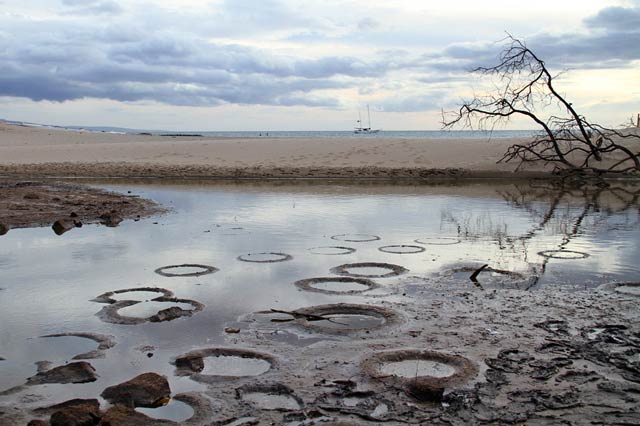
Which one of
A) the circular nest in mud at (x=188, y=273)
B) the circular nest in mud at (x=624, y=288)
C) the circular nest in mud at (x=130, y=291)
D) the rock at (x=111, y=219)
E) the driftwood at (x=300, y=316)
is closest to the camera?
the driftwood at (x=300, y=316)

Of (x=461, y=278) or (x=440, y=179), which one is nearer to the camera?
(x=461, y=278)

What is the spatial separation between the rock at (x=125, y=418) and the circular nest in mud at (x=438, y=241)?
6.81m

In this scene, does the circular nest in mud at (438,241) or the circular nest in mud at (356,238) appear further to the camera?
the circular nest in mud at (356,238)

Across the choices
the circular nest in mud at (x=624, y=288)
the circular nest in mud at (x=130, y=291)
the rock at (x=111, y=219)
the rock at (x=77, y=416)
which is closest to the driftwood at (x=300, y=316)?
the circular nest in mud at (x=130, y=291)

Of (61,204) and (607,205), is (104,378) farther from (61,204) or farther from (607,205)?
(607,205)

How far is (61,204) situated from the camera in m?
15.3

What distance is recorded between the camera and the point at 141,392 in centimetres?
464

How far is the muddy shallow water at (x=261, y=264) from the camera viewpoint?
5.87 m

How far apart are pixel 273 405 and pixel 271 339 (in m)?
1.38

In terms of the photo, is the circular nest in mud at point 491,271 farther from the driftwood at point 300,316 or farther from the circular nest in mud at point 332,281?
the driftwood at point 300,316

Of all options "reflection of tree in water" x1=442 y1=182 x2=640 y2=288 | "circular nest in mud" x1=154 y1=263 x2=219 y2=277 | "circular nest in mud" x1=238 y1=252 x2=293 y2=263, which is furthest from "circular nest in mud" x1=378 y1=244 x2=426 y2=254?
"circular nest in mud" x1=154 y1=263 x2=219 y2=277

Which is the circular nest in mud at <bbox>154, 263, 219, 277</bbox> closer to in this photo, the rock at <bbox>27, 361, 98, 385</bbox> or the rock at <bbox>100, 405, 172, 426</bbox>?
the rock at <bbox>27, 361, 98, 385</bbox>

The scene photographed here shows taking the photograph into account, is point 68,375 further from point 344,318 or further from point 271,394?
point 344,318

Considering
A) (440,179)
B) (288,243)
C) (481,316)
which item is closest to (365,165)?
(440,179)
